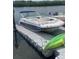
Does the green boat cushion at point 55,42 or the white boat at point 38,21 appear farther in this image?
the white boat at point 38,21

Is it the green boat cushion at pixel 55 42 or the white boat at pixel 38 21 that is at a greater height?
the white boat at pixel 38 21

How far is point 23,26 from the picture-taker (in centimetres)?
131

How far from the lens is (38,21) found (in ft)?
4.27

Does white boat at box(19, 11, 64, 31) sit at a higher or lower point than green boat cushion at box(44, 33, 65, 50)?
higher

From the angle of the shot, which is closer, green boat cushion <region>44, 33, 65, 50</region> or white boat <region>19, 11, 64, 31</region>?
green boat cushion <region>44, 33, 65, 50</region>

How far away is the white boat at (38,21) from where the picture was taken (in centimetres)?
128

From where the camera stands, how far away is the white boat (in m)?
1.28

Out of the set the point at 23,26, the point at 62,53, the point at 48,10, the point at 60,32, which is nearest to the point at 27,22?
the point at 23,26

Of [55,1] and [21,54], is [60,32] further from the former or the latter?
[21,54]

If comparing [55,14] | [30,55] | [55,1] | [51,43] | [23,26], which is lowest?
[30,55]

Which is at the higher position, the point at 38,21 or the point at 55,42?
the point at 38,21
